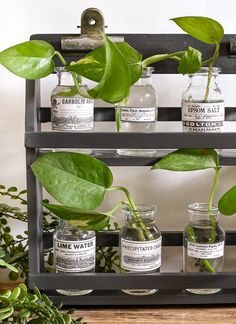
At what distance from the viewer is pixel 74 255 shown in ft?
2.92

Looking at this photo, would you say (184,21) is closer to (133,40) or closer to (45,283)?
(133,40)

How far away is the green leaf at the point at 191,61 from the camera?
87 cm

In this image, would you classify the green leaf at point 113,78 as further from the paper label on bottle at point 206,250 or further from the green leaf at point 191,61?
the paper label on bottle at point 206,250

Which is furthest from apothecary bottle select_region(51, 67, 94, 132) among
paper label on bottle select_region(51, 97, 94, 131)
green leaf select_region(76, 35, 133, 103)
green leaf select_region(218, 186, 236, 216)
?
green leaf select_region(218, 186, 236, 216)

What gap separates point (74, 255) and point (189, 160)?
0.22 meters

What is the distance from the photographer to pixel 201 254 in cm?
91

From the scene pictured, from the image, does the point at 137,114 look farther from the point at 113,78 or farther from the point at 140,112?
the point at 113,78

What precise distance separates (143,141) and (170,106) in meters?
0.24

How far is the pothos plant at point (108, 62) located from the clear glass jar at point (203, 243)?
0.23 metres

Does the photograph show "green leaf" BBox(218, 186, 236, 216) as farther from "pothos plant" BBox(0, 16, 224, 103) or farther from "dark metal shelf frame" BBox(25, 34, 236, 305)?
"pothos plant" BBox(0, 16, 224, 103)

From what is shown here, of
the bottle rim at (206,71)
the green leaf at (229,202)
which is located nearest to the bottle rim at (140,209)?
the green leaf at (229,202)

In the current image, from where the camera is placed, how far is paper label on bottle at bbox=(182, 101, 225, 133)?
0.88m

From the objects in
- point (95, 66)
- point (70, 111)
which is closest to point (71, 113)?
point (70, 111)

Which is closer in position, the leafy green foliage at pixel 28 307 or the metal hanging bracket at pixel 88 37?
the leafy green foliage at pixel 28 307
